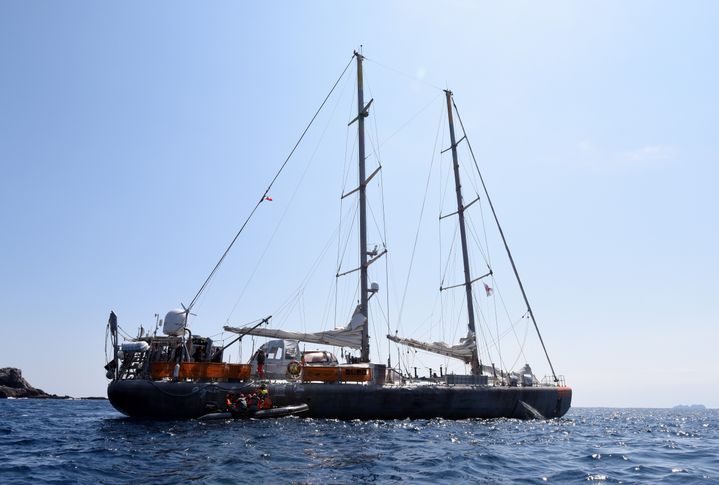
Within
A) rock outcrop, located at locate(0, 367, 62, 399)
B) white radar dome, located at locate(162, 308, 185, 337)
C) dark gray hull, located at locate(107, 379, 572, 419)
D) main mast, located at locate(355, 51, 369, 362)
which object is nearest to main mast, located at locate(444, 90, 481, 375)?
dark gray hull, located at locate(107, 379, 572, 419)

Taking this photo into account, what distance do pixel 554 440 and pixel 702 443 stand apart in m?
9.12

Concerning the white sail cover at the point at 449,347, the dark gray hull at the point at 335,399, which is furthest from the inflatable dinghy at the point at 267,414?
the white sail cover at the point at 449,347

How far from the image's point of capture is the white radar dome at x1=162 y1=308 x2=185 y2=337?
29094 millimetres

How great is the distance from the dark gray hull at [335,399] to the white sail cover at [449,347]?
4.99 metres

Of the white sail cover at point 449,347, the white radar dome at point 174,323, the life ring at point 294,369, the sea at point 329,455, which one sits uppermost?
the white radar dome at point 174,323

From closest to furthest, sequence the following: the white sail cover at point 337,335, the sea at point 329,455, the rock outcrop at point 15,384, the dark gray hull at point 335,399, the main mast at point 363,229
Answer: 1. the sea at point 329,455
2. the dark gray hull at point 335,399
3. the white sail cover at point 337,335
4. the main mast at point 363,229
5. the rock outcrop at point 15,384

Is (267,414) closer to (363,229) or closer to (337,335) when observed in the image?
(337,335)

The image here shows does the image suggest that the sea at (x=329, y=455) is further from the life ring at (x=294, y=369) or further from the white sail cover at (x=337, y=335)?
the white sail cover at (x=337, y=335)

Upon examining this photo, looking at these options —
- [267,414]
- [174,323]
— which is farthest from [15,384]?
[267,414]

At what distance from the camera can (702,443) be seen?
26172mm

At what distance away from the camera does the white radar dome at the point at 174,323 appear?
29094mm

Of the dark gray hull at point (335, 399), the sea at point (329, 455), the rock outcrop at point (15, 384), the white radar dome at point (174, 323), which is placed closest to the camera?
the sea at point (329, 455)

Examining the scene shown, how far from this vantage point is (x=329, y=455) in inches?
659

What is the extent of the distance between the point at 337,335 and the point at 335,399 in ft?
17.5
